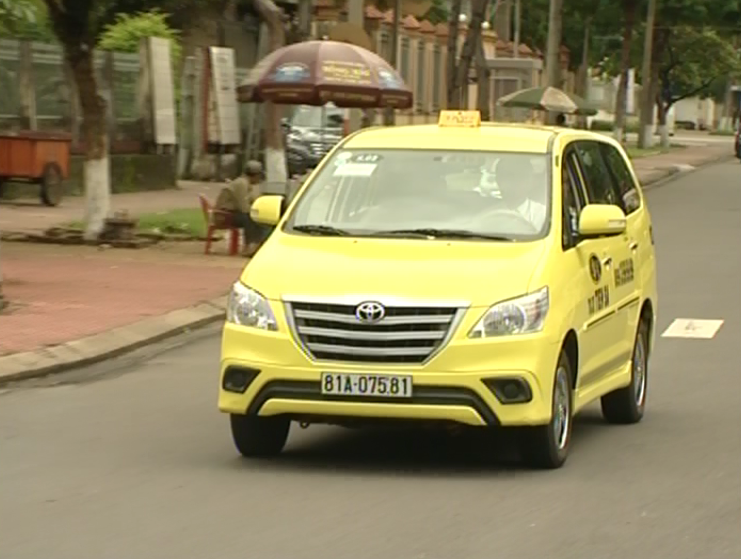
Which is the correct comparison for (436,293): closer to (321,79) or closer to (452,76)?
(321,79)

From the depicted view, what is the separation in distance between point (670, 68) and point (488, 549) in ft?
247

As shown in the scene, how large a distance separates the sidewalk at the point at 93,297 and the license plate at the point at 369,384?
484cm

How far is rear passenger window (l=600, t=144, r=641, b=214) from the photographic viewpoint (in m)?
11.6

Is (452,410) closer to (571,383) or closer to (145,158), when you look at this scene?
(571,383)

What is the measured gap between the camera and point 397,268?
9.22 meters

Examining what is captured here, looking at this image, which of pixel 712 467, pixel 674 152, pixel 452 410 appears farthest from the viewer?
pixel 674 152

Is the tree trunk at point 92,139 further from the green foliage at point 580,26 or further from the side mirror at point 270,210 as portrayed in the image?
the green foliage at point 580,26

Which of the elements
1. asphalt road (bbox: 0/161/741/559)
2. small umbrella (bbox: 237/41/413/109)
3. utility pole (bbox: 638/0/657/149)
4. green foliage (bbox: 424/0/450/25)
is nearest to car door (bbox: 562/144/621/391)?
asphalt road (bbox: 0/161/741/559)

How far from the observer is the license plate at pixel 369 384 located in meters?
8.98

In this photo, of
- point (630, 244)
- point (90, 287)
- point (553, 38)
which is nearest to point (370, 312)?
point (630, 244)

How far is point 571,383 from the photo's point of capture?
9758 mm

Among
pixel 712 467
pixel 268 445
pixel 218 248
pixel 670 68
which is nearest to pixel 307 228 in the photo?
pixel 268 445

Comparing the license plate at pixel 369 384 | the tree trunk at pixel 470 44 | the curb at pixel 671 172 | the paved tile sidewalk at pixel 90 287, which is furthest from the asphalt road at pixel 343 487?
the curb at pixel 671 172

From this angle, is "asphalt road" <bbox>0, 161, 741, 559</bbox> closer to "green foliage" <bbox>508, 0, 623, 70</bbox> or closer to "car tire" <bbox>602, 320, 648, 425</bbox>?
"car tire" <bbox>602, 320, 648, 425</bbox>
